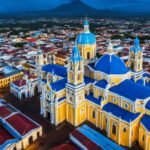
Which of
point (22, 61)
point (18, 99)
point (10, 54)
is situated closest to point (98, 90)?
point (18, 99)

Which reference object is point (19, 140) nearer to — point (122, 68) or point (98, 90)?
point (98, 90)

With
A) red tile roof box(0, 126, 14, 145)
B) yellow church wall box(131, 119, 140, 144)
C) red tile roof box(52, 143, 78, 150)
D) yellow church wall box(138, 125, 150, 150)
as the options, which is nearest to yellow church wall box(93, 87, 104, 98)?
yellow church wall box(131, 119, 140, 144)

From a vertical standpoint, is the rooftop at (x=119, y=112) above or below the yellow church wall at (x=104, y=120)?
above

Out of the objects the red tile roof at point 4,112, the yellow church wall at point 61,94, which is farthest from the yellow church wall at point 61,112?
the red tile roof at point 4,112

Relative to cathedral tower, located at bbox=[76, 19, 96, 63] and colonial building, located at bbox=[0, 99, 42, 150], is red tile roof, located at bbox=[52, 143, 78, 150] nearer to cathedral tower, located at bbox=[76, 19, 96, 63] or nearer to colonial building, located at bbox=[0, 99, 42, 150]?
colonial building, located at bbox=[0, 99, 42, 150]

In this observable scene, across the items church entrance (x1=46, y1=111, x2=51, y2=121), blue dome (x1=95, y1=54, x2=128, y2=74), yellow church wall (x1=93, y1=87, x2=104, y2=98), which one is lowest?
church entrance (x1=46, y1=111, x2=51, y2=121)

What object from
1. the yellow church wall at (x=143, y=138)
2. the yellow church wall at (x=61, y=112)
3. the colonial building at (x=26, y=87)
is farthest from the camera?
the colonial building at (x=26, y=87)

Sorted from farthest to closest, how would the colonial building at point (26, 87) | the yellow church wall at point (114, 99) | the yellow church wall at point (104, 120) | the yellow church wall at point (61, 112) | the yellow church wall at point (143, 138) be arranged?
the colonial building at point (26, 87), the yellow church wall at point (61, 112), the yellow church wall at point (114, 99), the yellow church wall at point (104, 120), the yellow church wall at point (143, 138)

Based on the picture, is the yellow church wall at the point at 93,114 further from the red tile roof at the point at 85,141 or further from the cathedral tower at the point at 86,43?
the cathedral tower at the point at 86,43
